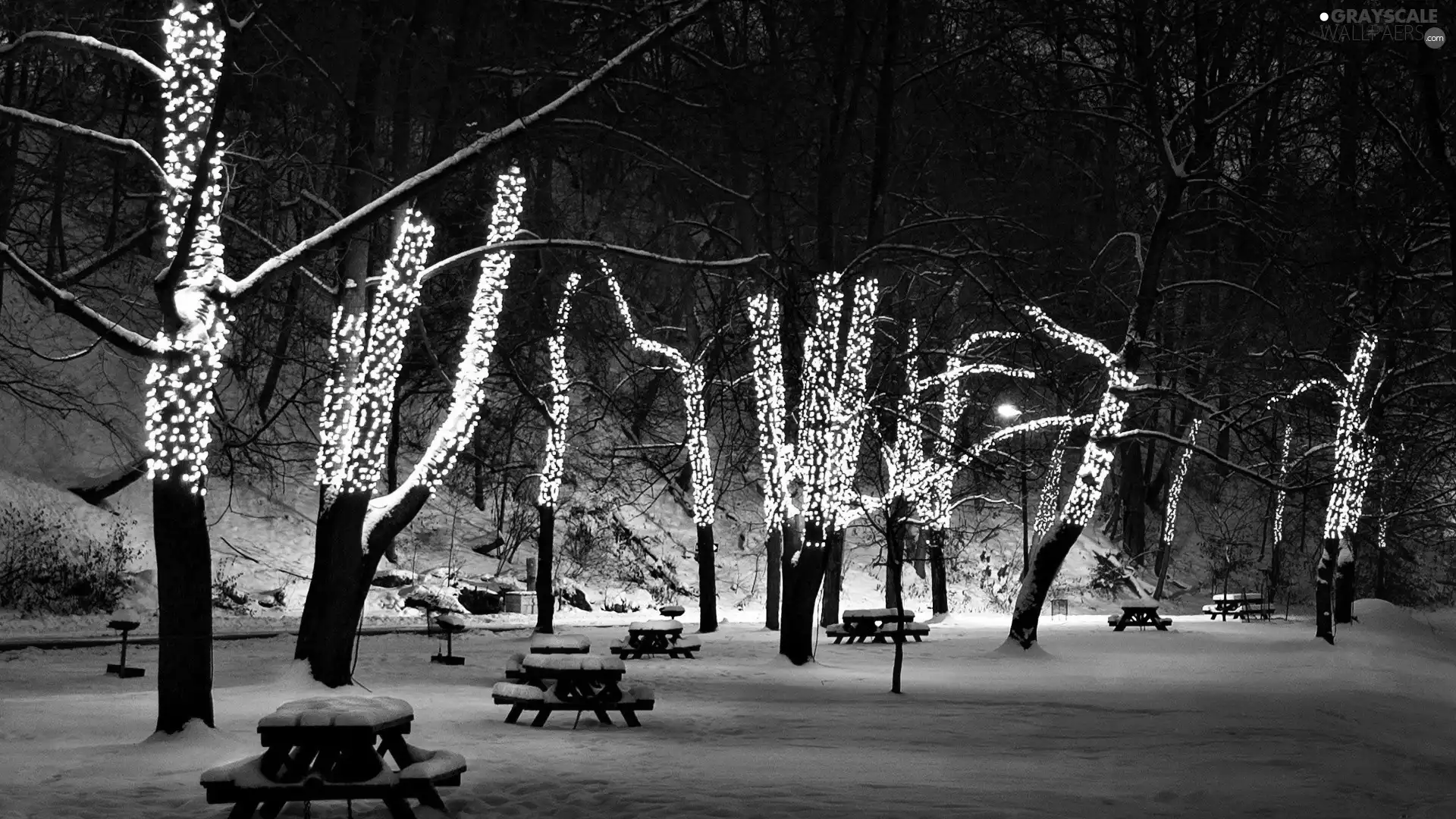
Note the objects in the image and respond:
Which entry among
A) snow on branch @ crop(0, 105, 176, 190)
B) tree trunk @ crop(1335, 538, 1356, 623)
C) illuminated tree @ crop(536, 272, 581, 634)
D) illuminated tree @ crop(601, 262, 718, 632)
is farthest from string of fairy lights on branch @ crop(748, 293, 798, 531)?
tree trunk @ crop(1335, 538, 1356, 623)

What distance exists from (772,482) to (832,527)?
61.9 inches

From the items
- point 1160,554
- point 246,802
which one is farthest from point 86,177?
point 1160,554

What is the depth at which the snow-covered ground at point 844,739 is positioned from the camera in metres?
8.34

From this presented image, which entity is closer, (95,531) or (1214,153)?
(1214,153)

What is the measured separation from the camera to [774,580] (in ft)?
87.7

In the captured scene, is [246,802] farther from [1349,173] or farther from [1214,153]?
[1214,153]

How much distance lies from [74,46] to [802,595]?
40.8ft

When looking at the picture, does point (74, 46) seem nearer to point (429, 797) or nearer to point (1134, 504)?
point (429, 797)

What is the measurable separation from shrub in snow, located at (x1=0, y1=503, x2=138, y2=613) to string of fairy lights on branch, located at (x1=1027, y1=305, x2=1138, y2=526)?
55.8 feet

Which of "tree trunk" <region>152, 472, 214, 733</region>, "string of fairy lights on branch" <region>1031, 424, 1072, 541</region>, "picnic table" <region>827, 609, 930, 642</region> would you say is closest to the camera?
"tree trunk" <region>152, 472, 214, 733</region>

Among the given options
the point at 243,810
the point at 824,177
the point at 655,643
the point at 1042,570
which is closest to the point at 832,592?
the point at 1042,570

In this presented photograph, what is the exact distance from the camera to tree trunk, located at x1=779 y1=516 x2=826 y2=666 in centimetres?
1905

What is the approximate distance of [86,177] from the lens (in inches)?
538

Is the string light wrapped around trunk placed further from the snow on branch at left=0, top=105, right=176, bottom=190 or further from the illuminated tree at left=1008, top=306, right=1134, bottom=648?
the illuminated tree at left=1008, top=306, right=1134, bottom=648
